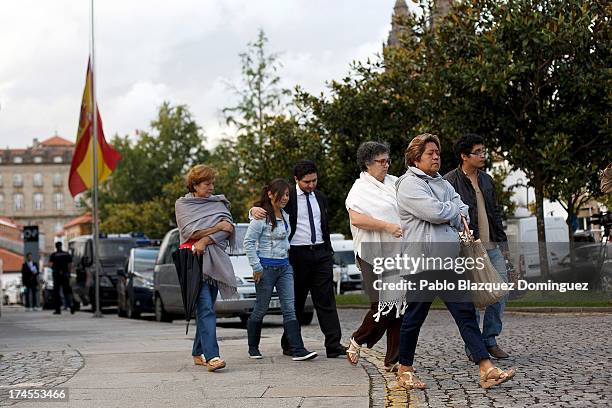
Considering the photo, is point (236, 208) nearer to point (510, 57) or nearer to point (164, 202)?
point (164, 202)

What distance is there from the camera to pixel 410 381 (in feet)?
30.6

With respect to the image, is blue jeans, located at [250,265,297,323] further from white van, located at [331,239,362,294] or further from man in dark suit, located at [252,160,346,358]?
white van, located at [331,239,362,294]

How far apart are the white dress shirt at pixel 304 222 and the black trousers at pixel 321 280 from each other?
7cm

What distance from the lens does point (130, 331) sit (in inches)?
754

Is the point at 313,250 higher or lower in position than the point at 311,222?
lower

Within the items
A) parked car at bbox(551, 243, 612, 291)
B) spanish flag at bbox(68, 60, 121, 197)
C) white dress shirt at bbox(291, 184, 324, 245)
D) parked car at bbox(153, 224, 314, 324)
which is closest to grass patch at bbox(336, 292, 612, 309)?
parked car at bbox(551, 243, 612, 291)

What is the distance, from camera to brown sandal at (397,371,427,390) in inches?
366

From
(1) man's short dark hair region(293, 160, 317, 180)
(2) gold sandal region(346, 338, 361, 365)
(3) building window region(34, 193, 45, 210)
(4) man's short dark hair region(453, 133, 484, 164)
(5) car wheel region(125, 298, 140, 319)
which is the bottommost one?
(5) car wheel region(125, 298, 140, 319)

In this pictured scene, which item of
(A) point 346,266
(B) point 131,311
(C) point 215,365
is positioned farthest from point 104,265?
(C) point 215,365

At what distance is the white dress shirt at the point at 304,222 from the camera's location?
474 inches

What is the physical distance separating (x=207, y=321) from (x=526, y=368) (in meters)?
2.81

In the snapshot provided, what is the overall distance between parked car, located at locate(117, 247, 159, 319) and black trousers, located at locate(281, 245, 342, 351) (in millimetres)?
14455

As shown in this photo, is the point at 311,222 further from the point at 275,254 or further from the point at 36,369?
the point at 36,369

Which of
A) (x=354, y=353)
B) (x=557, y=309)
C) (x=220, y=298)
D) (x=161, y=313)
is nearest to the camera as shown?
(x=354, y=353)
